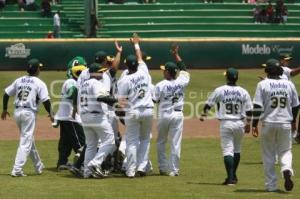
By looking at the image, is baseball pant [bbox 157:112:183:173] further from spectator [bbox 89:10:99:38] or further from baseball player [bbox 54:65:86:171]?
spectator [bbox 89:10:99:38]

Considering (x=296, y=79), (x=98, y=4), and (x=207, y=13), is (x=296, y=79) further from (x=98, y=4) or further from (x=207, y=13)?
(x=98, y=4)

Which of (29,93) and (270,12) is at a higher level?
(270,12)

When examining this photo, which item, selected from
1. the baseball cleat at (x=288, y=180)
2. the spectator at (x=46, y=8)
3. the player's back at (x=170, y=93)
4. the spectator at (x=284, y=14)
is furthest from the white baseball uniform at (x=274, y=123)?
the spectator at (x=284, y=14)

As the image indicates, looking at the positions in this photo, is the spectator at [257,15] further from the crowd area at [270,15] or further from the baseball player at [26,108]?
the baseball player at [26,108]

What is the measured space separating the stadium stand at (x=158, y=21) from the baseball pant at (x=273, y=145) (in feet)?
90.9

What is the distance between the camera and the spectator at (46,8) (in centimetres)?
4009

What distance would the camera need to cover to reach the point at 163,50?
110 ft

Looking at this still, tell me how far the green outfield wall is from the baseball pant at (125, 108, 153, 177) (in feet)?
61.3

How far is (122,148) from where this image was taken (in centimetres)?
1441

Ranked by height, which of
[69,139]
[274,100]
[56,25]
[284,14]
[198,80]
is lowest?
[69,139]

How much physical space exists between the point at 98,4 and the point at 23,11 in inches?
155

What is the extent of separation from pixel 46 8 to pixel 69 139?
26271mm

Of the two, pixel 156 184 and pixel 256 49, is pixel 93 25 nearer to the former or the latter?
pixel 256 49

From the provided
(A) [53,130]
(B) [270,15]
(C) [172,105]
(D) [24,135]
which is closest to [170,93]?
(C) [172,105]
